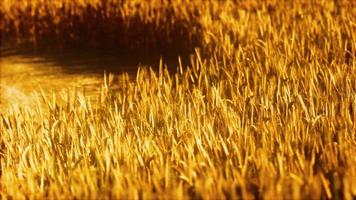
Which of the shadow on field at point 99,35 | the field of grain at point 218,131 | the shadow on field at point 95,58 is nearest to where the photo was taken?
the field of grain at point 218,131

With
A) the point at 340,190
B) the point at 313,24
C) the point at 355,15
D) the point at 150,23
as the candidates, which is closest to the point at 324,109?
the point at 340,190

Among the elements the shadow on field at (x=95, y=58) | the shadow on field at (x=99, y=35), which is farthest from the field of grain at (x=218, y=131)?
the shadow on field at (x=99, y=35)

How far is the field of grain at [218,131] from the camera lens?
1.85 meters

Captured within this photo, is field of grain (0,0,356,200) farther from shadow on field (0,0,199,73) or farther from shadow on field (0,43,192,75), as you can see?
shadow on field (0,0,199,73)

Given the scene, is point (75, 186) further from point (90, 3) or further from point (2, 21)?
point (2, 21)

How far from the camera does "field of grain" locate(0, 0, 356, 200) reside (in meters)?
1.85

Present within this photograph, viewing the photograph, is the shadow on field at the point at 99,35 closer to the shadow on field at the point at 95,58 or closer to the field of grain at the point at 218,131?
the shadow on field at the point at 95,58

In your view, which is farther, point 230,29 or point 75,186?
point 230,29

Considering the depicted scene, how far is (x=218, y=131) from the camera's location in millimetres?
2266

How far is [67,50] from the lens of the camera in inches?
217

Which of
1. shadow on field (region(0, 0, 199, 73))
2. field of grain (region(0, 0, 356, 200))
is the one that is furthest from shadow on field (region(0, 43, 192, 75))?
field of grain (region(0, 0, 356, 200))

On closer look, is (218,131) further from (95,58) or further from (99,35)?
(99,35)

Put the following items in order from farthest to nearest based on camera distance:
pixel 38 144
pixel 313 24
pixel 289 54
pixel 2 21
Result: pixel 2 21
pixel 313 24
pixel 289 54
pixel 38 144

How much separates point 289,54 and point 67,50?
258cm
